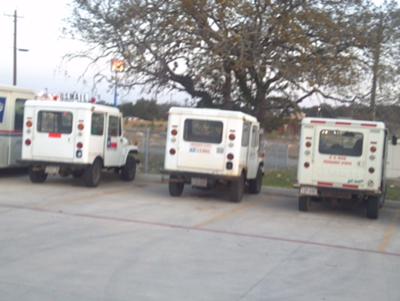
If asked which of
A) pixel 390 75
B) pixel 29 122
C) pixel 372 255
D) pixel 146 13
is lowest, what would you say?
pixel 372 255

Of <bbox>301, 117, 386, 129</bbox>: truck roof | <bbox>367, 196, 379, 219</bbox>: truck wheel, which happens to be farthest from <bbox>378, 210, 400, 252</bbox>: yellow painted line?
<bbox>301, 117, 386, 129</bbox>: truck roof

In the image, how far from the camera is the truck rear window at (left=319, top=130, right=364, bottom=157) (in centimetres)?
1425

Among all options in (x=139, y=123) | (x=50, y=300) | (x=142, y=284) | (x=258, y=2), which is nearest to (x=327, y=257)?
(x=142, y=284)

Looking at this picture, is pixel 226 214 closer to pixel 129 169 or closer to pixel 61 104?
pixel 61 104

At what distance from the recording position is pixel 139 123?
4734 centimetres

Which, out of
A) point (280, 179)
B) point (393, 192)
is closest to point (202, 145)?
point (280, 179)

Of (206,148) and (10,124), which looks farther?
(10,124)

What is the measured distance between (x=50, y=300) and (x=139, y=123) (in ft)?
135

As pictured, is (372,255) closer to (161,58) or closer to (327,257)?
(327,257)

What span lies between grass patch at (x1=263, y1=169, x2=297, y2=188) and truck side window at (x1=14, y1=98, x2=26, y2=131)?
7.68 meters

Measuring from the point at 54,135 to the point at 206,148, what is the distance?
4105 mm

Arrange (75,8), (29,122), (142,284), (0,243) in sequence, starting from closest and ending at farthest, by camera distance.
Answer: (142,284) < (0,243) < (29,122) < (75,8)

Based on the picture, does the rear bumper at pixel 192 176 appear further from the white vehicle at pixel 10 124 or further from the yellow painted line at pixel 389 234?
the white vehicle at pixel 10 124

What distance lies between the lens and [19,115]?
60.1 ft
